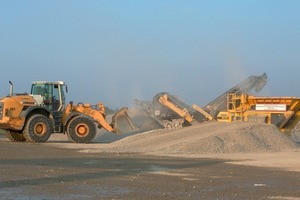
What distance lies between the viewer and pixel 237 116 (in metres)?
32.5

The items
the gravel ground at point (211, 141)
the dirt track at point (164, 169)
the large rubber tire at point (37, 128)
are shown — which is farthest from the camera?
the large rubber tire at point (37, 128)

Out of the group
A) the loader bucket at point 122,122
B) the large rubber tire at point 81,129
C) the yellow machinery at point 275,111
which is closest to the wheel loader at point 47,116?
the large rubber tire at point 81,129

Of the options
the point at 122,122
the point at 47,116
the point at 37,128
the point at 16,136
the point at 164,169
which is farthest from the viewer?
the point at 122,122

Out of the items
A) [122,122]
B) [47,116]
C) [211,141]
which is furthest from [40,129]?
[211,141]

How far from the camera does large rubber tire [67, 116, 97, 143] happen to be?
99.9ft

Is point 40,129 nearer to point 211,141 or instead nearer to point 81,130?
point 81,130

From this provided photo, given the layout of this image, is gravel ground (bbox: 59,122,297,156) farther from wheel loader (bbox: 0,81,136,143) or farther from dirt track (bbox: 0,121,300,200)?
wheel loader (bbox: 0,81,136,143)

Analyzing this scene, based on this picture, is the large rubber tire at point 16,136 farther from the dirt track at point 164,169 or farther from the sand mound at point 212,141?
the sand mound at point 212,141

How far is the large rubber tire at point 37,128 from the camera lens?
29516 mm

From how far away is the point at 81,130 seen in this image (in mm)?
30578

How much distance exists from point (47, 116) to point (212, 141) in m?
9.71

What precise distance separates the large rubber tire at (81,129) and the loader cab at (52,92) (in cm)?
138

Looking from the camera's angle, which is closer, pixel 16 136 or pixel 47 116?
pixel 47 116

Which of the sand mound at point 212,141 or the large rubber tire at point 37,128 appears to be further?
the large rubber tire at point 37,128
